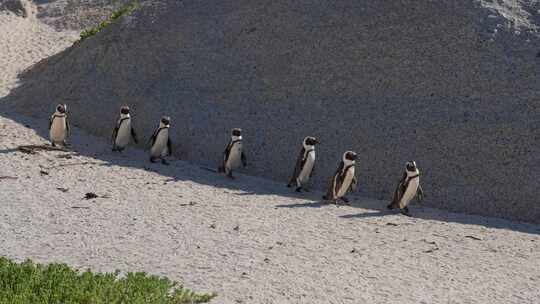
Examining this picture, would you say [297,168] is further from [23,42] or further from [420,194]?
[23,42]

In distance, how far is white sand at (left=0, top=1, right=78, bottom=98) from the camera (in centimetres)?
2403

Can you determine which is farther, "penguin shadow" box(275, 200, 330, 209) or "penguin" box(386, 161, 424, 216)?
"penguin" box(386, 161, 424, 216)

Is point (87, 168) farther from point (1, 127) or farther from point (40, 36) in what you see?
point (40, 36)

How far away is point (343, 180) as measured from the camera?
13.7 m

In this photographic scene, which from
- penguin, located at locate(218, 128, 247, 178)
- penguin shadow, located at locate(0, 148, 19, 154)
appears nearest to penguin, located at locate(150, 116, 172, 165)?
penguin, located at locate(218, 128, 247, 178)

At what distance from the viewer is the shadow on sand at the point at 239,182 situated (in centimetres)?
1298

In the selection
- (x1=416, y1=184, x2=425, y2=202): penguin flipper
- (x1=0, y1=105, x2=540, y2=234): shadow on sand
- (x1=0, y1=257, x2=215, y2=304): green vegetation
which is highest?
(x1=416, y1=184, x2=425, y2=202): penguin flipper

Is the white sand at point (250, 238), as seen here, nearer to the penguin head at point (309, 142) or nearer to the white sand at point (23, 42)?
the penguin head at point (309, 142)

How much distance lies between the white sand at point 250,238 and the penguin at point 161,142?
26.4 inches

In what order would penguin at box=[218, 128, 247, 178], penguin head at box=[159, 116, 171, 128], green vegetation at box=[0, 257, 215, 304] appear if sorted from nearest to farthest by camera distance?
green vegetation at box=[0, 257, 215, 304]
penguin at box=[218, 128, 247, 178]
penguin head at box=[159, 116, 171, 128]

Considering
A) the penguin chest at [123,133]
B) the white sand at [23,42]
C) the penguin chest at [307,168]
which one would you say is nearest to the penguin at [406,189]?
the penguin chest at [307,168]

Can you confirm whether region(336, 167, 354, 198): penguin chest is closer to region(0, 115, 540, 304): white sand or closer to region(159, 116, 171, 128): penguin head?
region(0, 115, 540, 304): white sand

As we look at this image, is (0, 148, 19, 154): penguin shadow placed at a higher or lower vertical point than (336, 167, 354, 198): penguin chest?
lower

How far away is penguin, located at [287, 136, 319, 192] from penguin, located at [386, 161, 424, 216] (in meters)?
1.90
